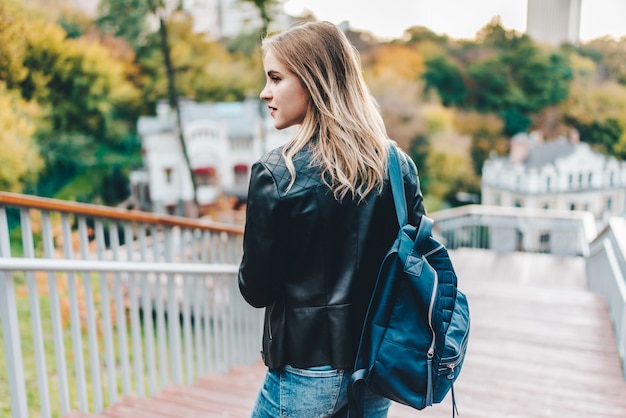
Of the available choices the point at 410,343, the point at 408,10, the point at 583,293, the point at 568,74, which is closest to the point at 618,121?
the point at 568,74

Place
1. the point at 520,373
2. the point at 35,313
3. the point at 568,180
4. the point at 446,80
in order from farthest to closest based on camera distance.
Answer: the point at 446,80, the point at 568,180, the point at 520,373, the point at 35,313

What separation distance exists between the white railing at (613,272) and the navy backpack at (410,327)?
2.45 metres

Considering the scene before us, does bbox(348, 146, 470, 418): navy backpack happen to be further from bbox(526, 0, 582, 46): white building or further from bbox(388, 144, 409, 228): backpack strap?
bbox(526, 0, 582, 46): white building

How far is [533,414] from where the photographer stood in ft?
7.50

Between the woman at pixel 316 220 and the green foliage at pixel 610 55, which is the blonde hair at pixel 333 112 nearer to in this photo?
the woman at pixel 316 220

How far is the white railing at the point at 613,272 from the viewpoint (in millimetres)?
3188

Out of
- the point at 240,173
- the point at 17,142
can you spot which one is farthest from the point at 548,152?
the point at 17,142

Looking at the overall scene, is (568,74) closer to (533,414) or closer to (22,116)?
(22,116)

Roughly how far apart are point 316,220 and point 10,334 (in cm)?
113

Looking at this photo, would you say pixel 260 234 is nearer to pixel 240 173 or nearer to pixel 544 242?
pixel 544 242

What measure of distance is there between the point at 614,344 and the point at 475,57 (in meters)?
15.2

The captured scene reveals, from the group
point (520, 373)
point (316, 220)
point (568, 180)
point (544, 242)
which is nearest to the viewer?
point (316, 220)

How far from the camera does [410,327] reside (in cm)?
102

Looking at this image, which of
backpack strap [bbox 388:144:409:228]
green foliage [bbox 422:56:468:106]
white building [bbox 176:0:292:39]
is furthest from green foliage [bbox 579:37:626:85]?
backpack strap [bbox 388:144:409:228]
